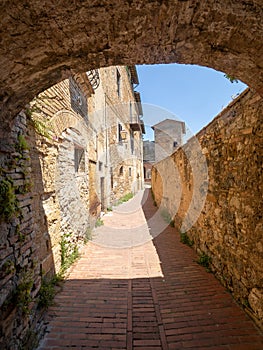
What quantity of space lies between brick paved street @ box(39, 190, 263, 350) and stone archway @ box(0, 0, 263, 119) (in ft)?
8.23

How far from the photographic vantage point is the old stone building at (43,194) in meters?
1.91

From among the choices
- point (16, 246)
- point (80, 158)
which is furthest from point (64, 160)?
point (16, 246)

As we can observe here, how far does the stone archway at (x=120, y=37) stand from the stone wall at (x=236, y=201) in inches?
32.9

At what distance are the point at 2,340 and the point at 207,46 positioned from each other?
2852mm

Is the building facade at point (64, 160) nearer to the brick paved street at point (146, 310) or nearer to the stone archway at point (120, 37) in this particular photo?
the brick paved street at point (146, 310)

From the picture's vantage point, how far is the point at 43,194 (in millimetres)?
3076

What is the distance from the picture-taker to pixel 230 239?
9.52 ft

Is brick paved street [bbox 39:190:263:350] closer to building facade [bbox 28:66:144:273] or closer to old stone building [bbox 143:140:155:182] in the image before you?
building facade [bbox 28:66:144:273]

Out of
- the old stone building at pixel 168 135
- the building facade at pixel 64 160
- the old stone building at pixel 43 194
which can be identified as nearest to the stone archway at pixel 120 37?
the old stone building at pixel 43 194

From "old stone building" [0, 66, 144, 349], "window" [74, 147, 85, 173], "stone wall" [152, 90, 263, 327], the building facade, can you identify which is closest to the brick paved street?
"stone wall" [152, 90, 263, 327]

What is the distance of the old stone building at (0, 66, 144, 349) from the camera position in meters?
1.91

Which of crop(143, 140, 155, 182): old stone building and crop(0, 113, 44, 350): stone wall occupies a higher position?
crop(143, 140, 155, 182): old stone building

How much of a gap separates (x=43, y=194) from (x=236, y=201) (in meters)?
2.78

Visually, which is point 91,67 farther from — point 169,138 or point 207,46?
point 169,138
